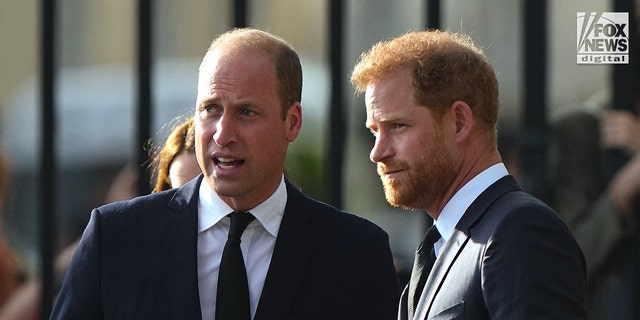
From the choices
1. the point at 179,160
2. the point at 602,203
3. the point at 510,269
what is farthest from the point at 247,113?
the point at 602,203

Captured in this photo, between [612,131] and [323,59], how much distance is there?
4.04ft

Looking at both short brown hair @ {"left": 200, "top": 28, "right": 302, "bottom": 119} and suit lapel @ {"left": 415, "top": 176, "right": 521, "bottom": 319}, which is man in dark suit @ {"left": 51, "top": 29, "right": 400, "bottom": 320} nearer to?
short brown hair @ {"left": 200, "top": 28, "right": 302, "bottom": 119}

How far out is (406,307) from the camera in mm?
2586

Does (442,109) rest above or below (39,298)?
above

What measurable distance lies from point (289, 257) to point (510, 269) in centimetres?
65

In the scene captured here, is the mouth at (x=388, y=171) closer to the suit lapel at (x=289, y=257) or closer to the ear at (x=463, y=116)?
the ear at (x=463, y=116)

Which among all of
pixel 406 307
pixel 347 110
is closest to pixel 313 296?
pixel 406 307

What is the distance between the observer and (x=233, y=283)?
2549mm

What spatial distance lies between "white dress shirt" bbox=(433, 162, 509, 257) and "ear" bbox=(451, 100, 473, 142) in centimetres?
9

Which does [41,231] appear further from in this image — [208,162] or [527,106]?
[208,162]

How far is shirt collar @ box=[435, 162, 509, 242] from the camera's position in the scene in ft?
8.10

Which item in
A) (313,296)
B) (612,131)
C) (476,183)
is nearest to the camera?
(476,183)

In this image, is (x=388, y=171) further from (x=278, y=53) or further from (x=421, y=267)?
(x=278, y=53)

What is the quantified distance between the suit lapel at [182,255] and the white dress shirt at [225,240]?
0.09 ft
